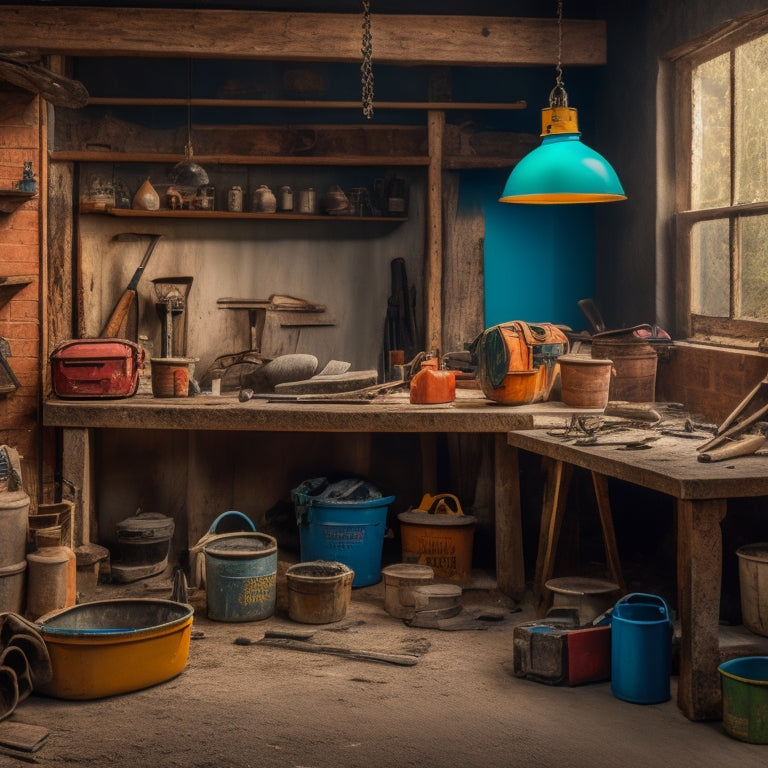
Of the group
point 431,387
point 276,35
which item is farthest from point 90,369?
point 276,35

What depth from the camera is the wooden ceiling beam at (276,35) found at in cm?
627

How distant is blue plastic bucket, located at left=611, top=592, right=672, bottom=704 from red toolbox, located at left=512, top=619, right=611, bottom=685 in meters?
0.16

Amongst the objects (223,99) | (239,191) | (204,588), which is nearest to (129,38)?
(223,99)

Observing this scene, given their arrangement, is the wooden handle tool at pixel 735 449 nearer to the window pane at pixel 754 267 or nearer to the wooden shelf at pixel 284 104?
the window pane at pixel 754 267

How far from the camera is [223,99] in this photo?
Answer: 6746 mm

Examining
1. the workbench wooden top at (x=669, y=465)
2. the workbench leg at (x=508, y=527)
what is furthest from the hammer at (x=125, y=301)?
the workbench wooden top at (x=669, y=465)

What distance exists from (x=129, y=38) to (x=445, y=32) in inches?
74.0

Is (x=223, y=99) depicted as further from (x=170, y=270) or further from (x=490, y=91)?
(x=490, y=91)

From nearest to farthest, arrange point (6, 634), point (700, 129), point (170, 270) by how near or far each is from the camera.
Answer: point (6, 634)
point (700, 129)
point (170, 270)

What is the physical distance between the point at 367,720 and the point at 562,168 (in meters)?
2.60

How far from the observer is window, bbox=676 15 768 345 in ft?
17.3

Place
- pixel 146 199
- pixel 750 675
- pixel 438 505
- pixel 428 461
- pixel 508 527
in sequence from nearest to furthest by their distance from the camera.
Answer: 1. pixel 750 675
2. pixel 508 527
3. pixel 438 505
4. pixel 428 461
5. pixel 146 199

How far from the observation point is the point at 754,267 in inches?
211

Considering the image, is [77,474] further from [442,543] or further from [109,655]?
[442,543]
